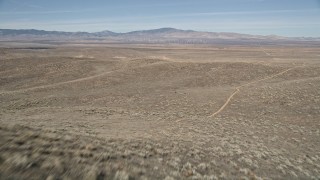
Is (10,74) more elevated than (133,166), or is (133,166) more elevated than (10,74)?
(133,166)

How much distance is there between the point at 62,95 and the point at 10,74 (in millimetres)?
20066

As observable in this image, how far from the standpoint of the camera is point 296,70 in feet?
159

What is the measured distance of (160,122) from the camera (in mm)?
25016

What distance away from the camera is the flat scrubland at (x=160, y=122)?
461 inches

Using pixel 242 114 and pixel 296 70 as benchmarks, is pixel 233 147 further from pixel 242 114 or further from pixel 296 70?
pixel 296 70

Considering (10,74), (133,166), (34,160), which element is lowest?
(10,74)

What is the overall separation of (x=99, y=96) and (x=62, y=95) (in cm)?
447

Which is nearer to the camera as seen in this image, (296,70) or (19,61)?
(296,70)

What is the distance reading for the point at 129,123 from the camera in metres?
23.8

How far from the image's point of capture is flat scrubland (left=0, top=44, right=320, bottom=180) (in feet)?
38.4

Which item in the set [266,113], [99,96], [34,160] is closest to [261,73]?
[266,113]

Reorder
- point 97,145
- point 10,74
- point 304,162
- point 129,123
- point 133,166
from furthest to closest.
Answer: point 10,74
point 129,123
point 304,162
point 97,145
point 133,166

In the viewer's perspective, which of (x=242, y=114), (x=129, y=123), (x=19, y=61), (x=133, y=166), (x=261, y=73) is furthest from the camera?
(x=19, y=61)

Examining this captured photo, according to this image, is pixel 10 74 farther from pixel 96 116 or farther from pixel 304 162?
pixel 304 162
